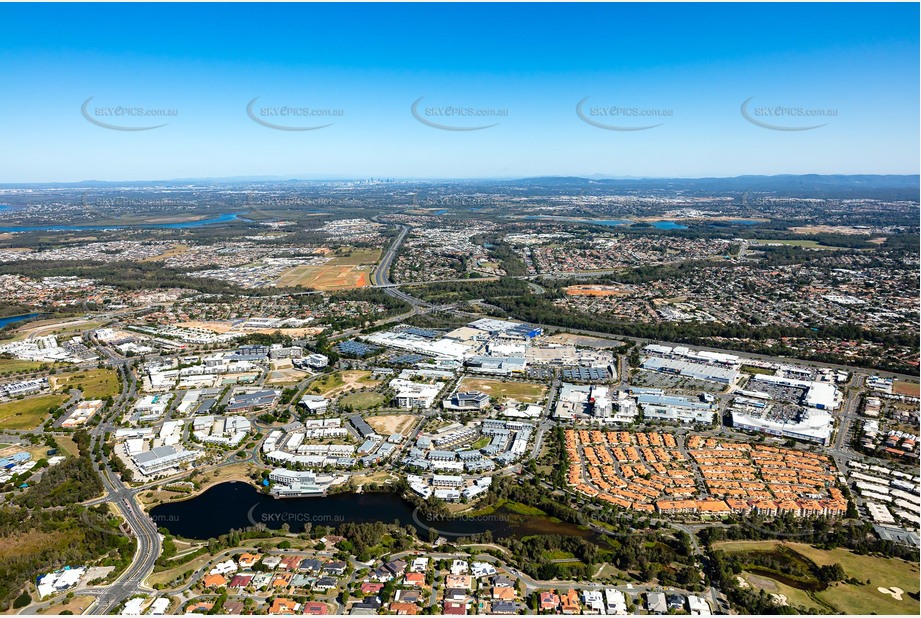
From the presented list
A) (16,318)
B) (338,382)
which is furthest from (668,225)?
(16,318)

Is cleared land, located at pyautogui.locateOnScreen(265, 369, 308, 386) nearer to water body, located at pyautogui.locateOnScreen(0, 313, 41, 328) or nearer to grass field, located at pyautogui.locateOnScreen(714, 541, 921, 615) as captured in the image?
grass field, located at pyautogui.locateOnScreen(714, 541, 921, 615)

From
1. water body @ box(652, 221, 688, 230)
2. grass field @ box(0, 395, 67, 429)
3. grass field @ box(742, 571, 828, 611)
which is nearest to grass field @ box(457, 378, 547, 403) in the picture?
grass field @ box(742, 571, 828, 611)

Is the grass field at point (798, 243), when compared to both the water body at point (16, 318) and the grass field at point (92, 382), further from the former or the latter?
the water body at point (16, 318)

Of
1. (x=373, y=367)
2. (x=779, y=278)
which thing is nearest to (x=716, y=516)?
(x=373, y=367)

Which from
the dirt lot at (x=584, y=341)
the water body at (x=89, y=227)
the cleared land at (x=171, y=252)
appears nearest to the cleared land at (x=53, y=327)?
the cleared land at (x=171, y=252)

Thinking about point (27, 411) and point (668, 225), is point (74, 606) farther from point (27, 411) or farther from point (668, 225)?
point (668, 225)

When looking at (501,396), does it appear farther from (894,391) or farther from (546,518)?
(894,391)
